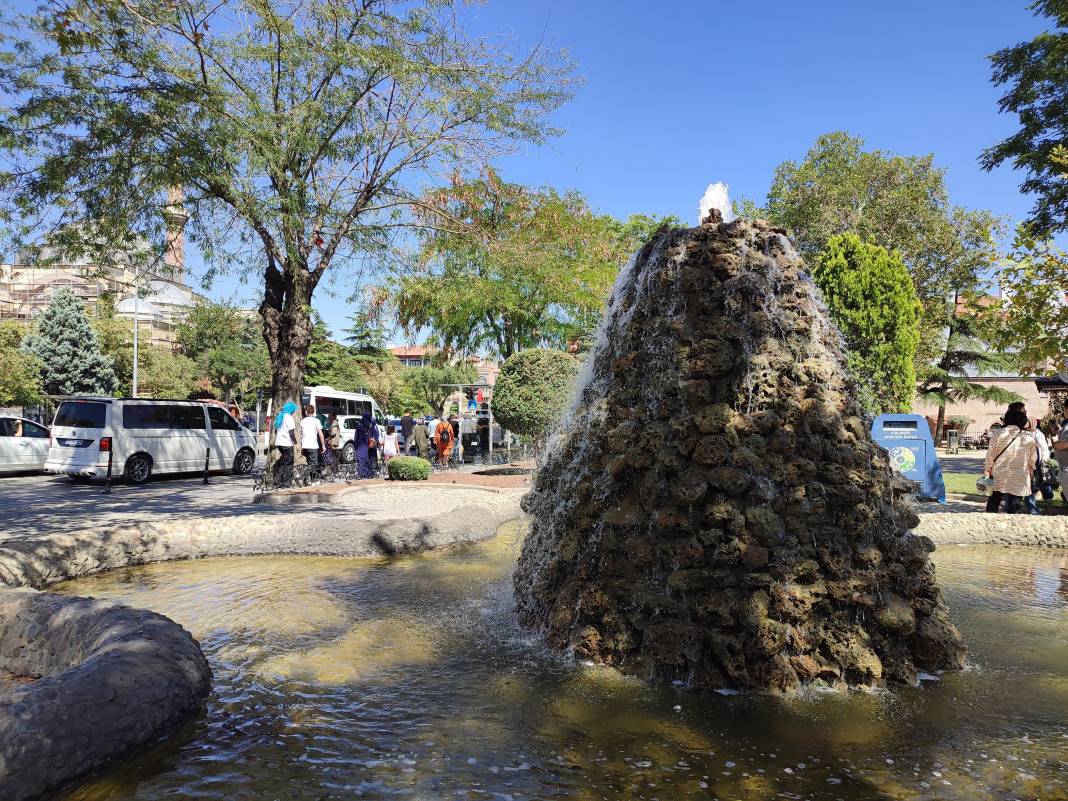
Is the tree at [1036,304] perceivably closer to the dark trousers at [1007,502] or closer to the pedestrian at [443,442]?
the dark trousers at [1007,502]

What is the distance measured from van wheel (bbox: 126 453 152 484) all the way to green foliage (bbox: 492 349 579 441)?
893cm

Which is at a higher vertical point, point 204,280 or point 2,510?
point 204,280

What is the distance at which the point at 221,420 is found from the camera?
19250 mm

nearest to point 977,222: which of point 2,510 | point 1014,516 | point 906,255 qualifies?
point 906,255

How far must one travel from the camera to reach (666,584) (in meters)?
3.86

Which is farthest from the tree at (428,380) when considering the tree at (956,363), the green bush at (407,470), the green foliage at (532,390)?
the green bush at (407,470)

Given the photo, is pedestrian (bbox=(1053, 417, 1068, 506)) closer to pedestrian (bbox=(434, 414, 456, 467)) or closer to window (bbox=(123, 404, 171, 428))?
pedestrian (bbox=(434, 414, 456, 467))

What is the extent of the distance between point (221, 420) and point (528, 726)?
18247mm

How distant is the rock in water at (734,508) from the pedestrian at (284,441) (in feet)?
32.9

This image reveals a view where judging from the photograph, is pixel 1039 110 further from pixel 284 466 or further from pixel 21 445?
pixel 21 445

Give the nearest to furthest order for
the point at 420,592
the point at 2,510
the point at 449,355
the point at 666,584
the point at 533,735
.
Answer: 1. the point at 533,735
2. the point at 666,584
3. the point at 420,592
4. the point at 2,510
5. the point at 449,355

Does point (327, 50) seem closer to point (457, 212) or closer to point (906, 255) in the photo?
point (457, 212)

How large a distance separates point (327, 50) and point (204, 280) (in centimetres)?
538

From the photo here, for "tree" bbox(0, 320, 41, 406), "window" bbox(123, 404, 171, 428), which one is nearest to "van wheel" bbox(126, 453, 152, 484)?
"window" bbox(123, 404, 171, 428)
